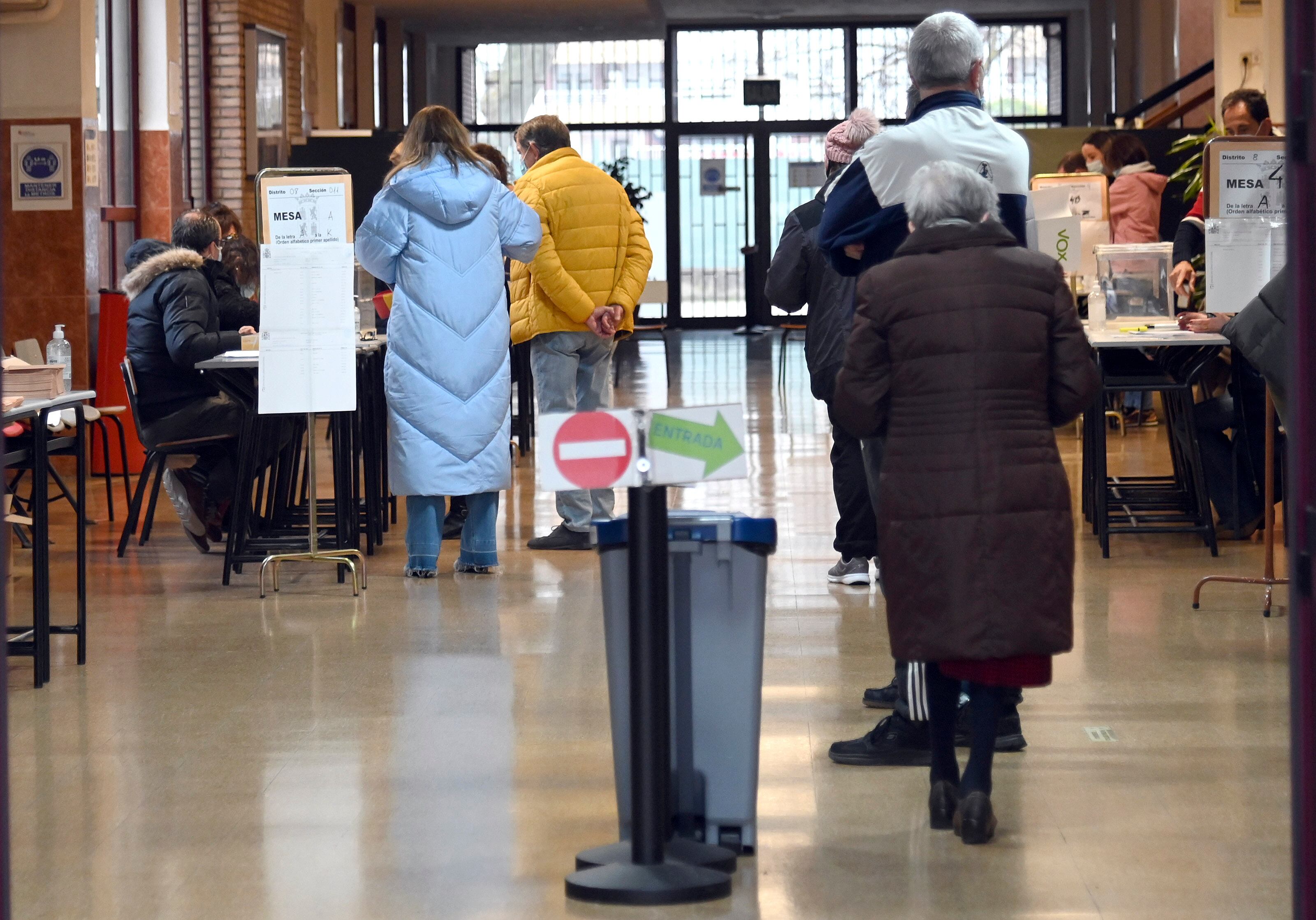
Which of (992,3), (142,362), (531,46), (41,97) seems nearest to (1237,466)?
(142,362)

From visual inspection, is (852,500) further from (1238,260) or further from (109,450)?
(109,450)

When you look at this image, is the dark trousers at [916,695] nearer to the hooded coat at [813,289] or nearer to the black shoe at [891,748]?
the black shoe at [891,748]

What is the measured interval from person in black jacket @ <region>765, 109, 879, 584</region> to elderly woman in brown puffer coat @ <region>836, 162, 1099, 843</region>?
5.08 feet

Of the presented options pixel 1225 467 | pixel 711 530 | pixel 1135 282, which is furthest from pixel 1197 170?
pixel 711 530

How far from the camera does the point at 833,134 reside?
488cm

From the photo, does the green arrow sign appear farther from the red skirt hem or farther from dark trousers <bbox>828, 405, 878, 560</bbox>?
dark trousers <bbox>828, 405, 878, 560</bbox>

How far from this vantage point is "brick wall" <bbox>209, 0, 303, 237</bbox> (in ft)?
39.2

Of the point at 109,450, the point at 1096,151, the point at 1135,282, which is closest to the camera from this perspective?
the point at 1135,282

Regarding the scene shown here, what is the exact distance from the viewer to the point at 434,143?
5.68 meters

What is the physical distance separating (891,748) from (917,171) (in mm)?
1264

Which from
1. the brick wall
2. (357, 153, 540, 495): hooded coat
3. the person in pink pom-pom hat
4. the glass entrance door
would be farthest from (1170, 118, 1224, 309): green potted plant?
the glass entrance door

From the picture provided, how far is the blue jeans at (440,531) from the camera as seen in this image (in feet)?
19.2

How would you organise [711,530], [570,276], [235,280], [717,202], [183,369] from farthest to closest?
[717,202]
[235,280]
[183,369]
[570,276]
[711,530]

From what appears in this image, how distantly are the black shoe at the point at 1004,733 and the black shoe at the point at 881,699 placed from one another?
12.1 inches
